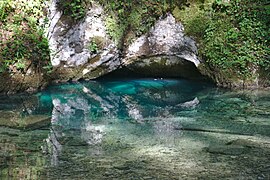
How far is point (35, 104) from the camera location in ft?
31.9

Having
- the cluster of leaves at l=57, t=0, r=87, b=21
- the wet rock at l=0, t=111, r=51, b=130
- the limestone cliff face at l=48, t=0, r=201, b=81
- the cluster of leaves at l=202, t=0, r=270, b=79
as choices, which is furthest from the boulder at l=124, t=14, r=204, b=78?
the wet rock at l=0, t=111, r=51, b=130

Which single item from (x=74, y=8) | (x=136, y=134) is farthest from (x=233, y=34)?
(x=136, y=134)

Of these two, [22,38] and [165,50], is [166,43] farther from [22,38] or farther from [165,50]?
[22,38]

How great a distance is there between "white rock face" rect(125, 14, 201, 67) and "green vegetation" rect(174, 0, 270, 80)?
321 mm

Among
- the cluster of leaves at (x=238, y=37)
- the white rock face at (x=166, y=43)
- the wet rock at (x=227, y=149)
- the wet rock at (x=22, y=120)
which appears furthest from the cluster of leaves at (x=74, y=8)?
the wet rock at (x=227, y=149)

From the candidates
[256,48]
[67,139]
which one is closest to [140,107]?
[67,139]

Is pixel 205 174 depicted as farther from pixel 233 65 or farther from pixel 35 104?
pixel 233 65

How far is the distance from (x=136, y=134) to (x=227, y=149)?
1.69 metres

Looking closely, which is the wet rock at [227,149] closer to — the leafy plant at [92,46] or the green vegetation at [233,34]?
the green vegetation at [233,34]

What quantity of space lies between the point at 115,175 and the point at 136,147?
1304mm

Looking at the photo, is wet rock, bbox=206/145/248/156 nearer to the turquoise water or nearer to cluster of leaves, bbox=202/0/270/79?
the turquoise water

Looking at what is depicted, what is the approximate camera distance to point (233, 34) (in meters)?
11.5

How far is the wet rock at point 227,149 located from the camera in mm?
5867

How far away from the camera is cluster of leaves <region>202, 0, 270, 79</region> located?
449 inches
